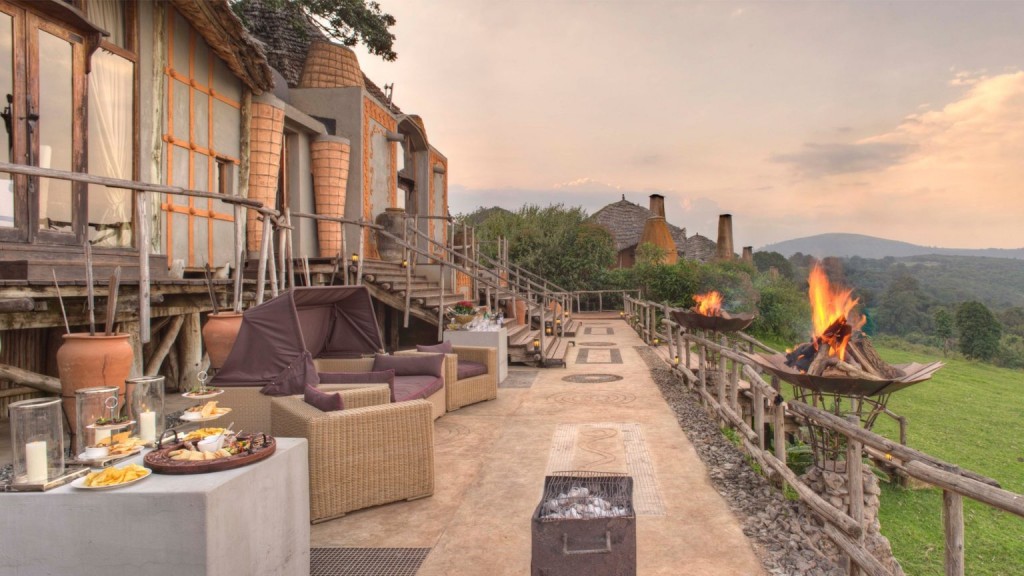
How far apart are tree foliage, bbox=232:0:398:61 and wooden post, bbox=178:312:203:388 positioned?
11223 millimetres

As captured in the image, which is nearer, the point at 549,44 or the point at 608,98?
the point at 549,44

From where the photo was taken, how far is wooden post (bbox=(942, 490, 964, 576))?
2418mm

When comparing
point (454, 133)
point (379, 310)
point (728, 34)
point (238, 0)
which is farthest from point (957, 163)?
point (238, 0)

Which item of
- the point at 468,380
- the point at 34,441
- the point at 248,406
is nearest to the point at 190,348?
the point at 248,406

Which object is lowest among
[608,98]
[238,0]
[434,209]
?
[434,209]

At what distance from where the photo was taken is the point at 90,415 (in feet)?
8.64

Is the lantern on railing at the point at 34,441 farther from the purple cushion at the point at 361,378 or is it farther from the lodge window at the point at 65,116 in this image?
the lodge window at the point at 65,116

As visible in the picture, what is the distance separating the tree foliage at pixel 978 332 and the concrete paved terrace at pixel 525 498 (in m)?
33.1

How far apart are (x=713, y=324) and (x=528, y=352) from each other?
12.9 ft

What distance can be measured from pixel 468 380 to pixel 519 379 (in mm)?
2404

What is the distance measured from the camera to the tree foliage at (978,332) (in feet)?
105

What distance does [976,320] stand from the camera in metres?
32.2

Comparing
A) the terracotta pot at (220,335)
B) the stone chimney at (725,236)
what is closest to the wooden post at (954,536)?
the terracotta pot at (220,335)

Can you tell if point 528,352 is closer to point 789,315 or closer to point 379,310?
point 379,310
